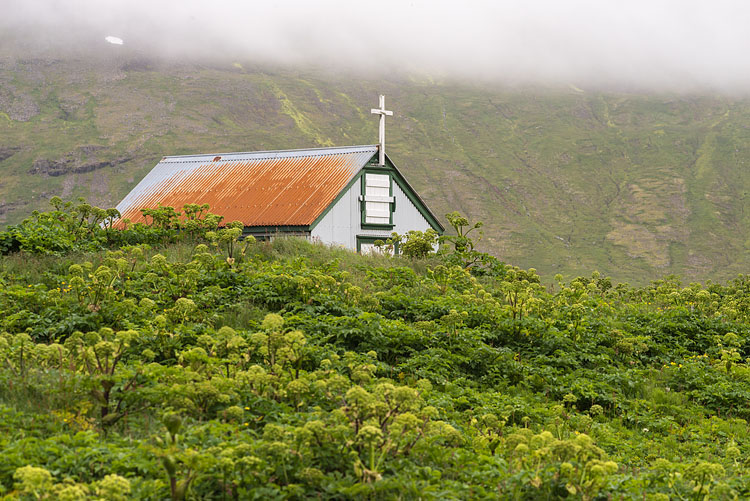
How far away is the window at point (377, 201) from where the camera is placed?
2438cm

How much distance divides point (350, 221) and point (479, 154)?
504ft

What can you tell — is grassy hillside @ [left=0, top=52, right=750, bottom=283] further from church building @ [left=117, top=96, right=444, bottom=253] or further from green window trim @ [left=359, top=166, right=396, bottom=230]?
green window trim @ [left=359, top=166, right=396, bottom=230]

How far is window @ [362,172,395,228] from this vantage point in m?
24.4

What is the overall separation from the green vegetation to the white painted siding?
15.7ft

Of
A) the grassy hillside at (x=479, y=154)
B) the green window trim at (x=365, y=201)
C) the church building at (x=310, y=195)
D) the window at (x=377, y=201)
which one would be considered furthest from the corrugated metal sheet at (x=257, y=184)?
the grassy hillside at (x=479, y=154)

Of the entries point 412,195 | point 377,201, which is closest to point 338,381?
point 377,201

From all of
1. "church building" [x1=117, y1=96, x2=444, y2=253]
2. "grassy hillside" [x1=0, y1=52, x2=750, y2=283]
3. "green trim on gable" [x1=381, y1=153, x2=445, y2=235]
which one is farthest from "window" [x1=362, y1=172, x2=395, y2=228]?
"grassy hillside" [x1=0, y1=52, x2=750, y2=283]

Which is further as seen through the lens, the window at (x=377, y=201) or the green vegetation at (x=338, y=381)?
the window at (x=377, y=201)

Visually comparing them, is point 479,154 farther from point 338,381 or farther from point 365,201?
point 338,381

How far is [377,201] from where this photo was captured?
24641mm

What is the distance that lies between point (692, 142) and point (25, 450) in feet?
619

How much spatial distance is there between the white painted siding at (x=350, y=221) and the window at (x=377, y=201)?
0.76ft

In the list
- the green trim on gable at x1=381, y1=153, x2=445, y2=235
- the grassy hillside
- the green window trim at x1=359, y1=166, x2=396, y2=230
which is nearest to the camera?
the green window trim at x1=359, y1=166, x2=396, y2=230

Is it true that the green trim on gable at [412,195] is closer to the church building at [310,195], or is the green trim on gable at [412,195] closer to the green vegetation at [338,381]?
the church building at [310,195]
